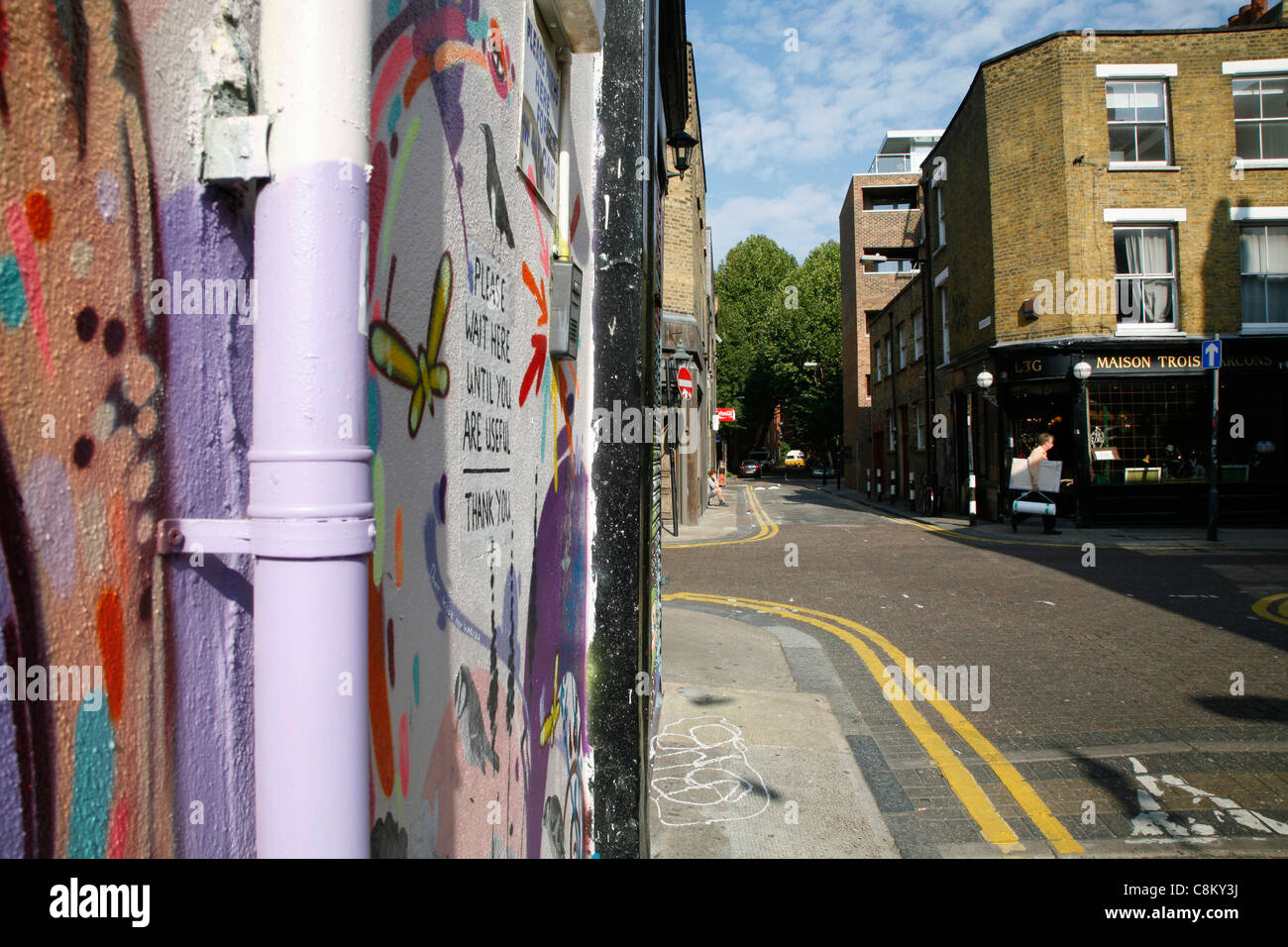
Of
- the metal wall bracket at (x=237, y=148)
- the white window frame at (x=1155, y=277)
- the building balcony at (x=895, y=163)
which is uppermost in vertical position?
the building balcony at (x=895, y=163)

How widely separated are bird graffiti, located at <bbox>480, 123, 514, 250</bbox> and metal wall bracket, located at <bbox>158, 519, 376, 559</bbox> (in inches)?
46.3

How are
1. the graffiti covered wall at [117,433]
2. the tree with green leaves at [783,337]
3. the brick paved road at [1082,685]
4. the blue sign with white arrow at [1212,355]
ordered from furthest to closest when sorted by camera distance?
1. the tree with green leaves at [783,337]
2. the blue sign with white arrow at [1212,355]
3. the brick paved road at [1082,685]
4. the graffiti covered wall at [117,433]

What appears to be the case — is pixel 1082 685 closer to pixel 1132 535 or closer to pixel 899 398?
pixel 1132 535

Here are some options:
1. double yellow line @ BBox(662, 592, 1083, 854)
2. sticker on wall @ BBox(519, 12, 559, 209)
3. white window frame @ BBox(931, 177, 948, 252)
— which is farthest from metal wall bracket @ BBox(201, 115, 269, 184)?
white window frame @ BBox(931, 177, 948, 252)

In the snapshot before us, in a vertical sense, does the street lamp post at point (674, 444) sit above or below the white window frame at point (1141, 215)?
below

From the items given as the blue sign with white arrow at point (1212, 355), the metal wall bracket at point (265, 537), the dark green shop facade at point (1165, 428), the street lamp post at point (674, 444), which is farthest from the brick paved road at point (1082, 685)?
the dark green shop facade at point (1165, 428)

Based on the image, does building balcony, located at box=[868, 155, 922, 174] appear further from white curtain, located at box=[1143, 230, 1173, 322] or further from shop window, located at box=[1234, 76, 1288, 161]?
white curtain, located at box=[1143, 230, 1173, 322]

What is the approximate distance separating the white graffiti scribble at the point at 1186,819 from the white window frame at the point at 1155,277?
1643 centimetres

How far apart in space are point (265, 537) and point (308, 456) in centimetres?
11

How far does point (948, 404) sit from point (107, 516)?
2314 centimetres

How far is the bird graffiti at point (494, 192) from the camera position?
6.16 feet

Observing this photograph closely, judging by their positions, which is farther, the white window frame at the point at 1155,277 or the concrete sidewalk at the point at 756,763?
the white window frame at the point at 1155,277

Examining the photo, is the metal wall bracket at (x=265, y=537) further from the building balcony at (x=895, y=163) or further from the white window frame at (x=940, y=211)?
the building balcony at (x=895, y=163)

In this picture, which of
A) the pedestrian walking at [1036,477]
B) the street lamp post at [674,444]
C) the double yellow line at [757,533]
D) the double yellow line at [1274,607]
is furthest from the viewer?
the pedestrian walking at [1036,477]
